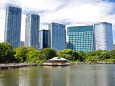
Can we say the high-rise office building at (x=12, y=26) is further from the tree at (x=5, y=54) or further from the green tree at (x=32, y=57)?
the tree at (x=5, y=54)

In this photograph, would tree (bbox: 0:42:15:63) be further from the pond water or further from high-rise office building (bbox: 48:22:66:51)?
high-rise office building (bbox: 48:22:66:51)

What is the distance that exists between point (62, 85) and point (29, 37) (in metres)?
179

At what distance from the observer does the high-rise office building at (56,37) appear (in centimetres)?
18674

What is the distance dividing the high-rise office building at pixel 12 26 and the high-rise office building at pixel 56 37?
39.8 m

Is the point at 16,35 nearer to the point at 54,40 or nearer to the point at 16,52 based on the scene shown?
the point at 54,40

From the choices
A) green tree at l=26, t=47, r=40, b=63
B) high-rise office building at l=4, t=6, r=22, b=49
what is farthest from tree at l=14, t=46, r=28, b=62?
high-rise office building at l=4, t=6, r=22, b=49

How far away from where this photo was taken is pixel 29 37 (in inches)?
7717

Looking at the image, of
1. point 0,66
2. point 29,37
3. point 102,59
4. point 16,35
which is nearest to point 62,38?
point 29,37

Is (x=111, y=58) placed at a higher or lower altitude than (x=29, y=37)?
lower

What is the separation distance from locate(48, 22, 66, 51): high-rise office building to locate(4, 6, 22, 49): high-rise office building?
3977 centimetres

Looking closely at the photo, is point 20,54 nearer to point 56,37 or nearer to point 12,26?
point 12,26

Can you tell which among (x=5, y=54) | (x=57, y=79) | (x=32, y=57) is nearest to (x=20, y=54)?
(x=32, y=57)

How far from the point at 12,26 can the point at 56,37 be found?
182 feet

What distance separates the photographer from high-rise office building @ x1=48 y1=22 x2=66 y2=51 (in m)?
187
